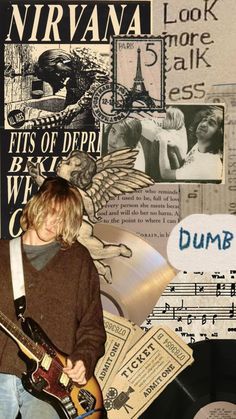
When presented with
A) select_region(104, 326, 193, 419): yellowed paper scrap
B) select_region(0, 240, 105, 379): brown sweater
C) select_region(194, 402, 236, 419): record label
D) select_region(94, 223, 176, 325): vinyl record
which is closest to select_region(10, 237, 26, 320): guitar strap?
select_region(0, 240, 105, 379): brown sweater

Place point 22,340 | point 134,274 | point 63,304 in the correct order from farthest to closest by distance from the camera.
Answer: point 134,274, point 63,304, point 22,340

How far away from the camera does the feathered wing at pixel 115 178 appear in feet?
12.6

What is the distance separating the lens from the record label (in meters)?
3.86

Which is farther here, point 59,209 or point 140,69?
point 140,69

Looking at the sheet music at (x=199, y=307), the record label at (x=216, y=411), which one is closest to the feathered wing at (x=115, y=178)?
the sheet music at (x=199, y=307)

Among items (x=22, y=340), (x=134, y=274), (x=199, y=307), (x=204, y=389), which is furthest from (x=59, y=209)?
(x=204, y=389)

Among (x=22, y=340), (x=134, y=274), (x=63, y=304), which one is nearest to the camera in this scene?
(x=22, y=340)

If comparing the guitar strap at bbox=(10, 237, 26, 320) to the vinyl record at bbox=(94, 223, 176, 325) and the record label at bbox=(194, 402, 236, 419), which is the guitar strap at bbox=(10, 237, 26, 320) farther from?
the record label at bbox=(194, 402, 236, 419)

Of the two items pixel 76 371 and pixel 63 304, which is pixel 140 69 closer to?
pixel 63 304

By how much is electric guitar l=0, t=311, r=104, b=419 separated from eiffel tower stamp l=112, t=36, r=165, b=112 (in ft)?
3.65

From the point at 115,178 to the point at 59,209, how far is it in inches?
13.4

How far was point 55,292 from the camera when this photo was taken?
3.63 meters

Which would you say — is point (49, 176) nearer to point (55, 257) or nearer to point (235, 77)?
point (55, 257)

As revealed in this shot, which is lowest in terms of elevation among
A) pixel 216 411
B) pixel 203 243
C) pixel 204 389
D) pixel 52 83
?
pixel 216 411
